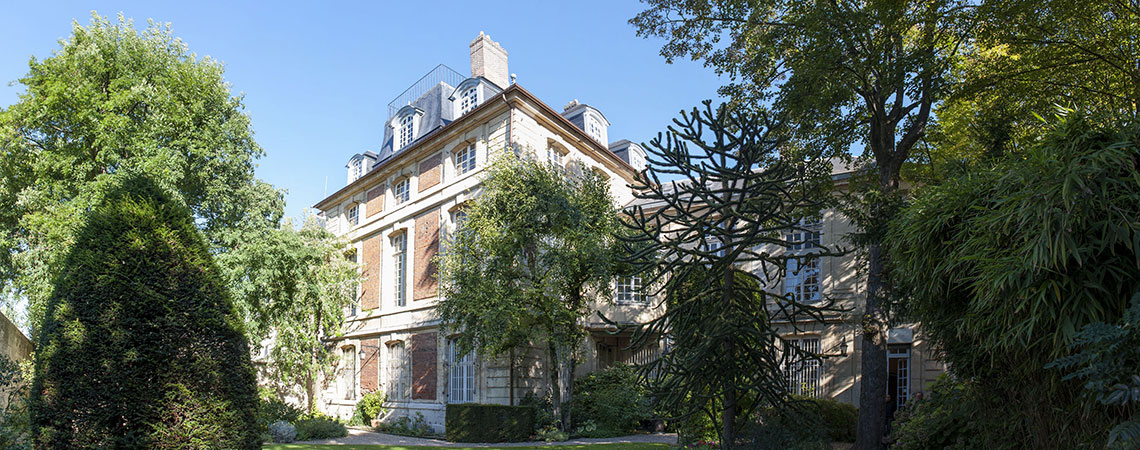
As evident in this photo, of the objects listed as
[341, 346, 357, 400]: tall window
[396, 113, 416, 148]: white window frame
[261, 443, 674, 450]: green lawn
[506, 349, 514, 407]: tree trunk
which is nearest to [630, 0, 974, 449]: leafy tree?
[261, 443, 674, 450]: green lawn

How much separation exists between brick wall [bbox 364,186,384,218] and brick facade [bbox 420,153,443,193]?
3.23m

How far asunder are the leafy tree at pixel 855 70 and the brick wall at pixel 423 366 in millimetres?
12325

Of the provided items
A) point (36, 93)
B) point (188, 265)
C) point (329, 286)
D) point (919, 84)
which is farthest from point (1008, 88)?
point (36, 93)

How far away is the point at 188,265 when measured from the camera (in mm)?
7422

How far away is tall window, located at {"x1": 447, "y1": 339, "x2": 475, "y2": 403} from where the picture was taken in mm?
19766

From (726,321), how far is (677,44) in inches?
293

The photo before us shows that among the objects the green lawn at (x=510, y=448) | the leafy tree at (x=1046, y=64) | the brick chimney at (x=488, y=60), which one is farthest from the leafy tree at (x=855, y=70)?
the brick chimney at (x=488, y=60)

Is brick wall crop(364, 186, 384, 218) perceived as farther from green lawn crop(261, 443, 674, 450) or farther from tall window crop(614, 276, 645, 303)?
green lawn crop(261, 443, 674, 450)

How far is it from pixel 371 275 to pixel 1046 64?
69.7ft

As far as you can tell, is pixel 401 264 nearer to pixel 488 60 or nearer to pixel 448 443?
pixel 488 60

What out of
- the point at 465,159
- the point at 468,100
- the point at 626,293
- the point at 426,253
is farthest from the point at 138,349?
the point at 468,100

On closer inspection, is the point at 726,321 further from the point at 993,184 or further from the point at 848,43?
the point at 848,43

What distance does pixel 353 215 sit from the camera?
28.1 m

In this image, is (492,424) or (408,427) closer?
(492,424)
